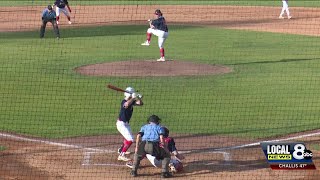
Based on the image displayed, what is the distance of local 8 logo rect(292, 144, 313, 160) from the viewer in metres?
14.0

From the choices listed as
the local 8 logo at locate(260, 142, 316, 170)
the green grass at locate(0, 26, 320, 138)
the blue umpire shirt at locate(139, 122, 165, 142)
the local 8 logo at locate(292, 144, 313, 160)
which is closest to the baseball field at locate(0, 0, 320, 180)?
the green grass at locate(0, 26, 320, 138)

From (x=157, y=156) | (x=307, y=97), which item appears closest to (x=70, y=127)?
(x=157, y=156)

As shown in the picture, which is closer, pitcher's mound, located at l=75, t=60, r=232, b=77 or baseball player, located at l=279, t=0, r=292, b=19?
pitcher's mound, located at l=75, t=60, r=232, b=77

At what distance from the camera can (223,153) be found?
1480cm

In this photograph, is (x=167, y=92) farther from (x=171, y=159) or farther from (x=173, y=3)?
(x=173, y=3)

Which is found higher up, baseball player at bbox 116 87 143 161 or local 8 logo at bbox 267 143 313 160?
baseball player at bbox 116 87 143 161

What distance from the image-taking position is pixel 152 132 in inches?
530

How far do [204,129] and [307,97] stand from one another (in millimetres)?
4435

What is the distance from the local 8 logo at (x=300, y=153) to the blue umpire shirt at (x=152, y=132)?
267cm

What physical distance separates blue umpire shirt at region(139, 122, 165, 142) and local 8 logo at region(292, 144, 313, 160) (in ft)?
8.74

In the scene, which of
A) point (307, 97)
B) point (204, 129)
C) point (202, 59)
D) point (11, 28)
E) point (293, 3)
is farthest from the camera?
point (293, 3)

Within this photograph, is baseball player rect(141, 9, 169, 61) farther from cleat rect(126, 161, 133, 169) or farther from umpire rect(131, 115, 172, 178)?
umpire rect(131, 115, 172, 178)

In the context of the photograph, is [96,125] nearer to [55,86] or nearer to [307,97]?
[55,86]

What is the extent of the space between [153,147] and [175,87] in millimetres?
8100
